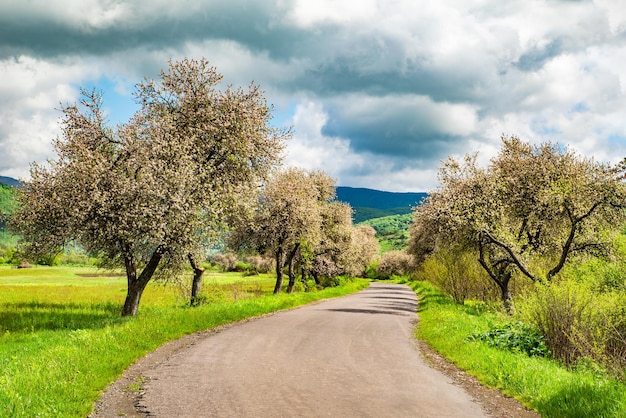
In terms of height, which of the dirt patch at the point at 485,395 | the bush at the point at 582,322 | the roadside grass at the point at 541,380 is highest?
the bush at the point at 582,322

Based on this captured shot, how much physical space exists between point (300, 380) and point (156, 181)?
1252 cm

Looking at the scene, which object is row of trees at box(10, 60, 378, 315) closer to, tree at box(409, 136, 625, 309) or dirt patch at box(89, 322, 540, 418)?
dirt patch at box(89, 322, 540, 418)

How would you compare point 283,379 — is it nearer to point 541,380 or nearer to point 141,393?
point 141,393

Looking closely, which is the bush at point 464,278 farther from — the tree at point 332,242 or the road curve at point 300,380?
the tree at point 332,242

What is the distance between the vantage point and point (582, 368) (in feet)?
45.2

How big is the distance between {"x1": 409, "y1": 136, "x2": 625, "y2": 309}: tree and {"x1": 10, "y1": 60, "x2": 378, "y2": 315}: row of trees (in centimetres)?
1194

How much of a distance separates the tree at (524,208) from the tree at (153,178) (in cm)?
1243

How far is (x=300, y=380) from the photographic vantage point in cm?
1190

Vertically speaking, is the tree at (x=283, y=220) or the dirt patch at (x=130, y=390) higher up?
the tree at (x=283, y=220)

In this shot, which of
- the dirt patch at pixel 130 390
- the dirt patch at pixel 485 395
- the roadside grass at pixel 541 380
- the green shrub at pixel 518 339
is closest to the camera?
the dirt patch at pixel 130 390

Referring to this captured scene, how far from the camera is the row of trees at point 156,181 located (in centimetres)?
2044

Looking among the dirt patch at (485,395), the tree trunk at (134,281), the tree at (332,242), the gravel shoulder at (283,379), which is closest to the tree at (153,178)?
the tree trunk at (134,281)

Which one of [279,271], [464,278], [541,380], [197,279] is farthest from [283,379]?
[279,271]

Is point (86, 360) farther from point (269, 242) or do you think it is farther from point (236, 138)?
point (269, 242)
